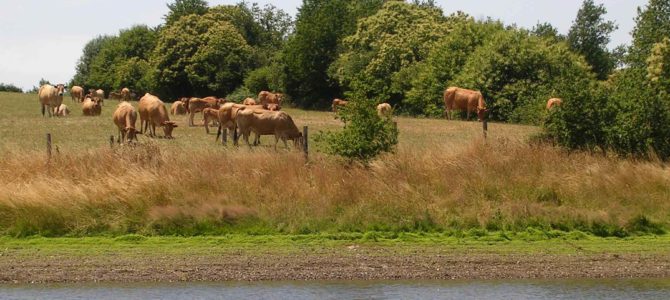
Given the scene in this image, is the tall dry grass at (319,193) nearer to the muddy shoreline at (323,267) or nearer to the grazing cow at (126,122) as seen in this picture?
the muddy shoreline at (323,267)

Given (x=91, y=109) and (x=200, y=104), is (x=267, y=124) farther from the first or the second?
(x=91, y=109)

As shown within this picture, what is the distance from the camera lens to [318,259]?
1753 cm

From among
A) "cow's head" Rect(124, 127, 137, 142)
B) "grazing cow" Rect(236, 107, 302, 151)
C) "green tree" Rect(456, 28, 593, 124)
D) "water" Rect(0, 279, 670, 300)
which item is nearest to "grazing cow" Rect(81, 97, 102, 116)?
"cow's head" Rect(124, 127, 137, 142)

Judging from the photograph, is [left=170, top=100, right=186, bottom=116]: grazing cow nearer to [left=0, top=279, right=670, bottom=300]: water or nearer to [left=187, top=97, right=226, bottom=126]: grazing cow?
[left=187, top=97, right=226, bottom=126]: grazing cow

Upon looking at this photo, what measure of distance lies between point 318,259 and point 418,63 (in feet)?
148

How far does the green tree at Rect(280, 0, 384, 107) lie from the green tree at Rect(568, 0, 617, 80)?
2369 centimetres

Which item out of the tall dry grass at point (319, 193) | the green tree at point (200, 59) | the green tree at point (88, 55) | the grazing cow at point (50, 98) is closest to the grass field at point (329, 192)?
the tall dry grass at point (319, 193)

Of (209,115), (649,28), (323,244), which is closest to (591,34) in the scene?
(649,28)

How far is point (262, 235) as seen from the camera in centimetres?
1959

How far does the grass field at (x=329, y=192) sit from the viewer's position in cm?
1980

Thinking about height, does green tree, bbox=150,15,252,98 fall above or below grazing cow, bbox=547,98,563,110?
above

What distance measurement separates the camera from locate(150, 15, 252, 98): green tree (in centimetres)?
7775

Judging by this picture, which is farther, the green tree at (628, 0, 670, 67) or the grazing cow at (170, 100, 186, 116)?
the green tree at (628, 0, 670, 67)

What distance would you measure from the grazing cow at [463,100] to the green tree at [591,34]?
133ft
